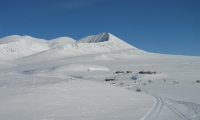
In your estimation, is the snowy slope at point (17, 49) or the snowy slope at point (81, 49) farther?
the snowy slope at point (17, 49)

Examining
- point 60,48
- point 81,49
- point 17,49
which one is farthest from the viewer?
point 17,49

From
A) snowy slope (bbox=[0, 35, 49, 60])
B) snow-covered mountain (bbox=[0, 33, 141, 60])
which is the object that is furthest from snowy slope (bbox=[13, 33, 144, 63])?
snowy slope (bbox=[0, 35, 49, 60])

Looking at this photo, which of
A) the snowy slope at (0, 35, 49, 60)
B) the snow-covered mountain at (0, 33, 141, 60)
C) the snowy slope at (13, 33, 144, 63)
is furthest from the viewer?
the snowy slope at (0, 35, 49, 60)

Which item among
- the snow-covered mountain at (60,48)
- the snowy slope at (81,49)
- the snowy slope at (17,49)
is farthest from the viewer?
the snowy slope at (17,49)

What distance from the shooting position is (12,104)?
10.1 meters

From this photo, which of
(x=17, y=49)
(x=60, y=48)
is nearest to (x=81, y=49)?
(x=60, y=48)

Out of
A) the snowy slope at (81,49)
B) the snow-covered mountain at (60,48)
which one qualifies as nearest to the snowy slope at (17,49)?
the snow-covered mountain at (60,48)

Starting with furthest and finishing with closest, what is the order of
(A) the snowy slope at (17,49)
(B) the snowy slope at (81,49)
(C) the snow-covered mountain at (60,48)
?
(A) the snowy slope at (17,49) → (C) the snow-covered mountain at (60,48) → (B) the snowy slope at (81,49)

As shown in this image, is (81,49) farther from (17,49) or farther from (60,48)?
(17,49)

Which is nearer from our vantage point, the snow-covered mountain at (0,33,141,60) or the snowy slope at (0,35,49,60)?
the snow-covered mountain at (0,33,141,60)

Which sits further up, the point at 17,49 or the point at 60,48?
the point at 17,49

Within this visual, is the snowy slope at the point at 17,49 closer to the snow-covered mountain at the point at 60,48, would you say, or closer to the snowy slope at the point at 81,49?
the snow-covered mountain at the point at 60,48

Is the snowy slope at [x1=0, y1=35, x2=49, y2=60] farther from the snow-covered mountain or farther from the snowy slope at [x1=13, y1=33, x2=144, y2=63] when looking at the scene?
the snowy slope at [x1=13, y1=33, x2=144, y2=63]

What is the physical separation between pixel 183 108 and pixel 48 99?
22.3ft
